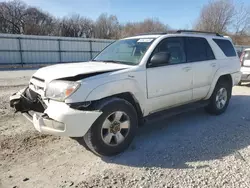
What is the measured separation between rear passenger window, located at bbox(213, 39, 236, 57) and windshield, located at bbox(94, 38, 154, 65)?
86.5 inches

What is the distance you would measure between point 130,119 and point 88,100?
2.69ft

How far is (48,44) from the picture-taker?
20.9 m

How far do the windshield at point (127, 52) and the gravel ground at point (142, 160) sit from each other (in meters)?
1.44

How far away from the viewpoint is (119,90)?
11.1ft

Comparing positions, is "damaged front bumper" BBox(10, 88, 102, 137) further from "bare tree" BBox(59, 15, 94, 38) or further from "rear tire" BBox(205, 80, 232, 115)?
"bare tree" BBox(59, 15, 94, 38)

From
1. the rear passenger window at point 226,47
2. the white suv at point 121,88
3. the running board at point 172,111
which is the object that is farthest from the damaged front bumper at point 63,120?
the rear passenger window at point 226,47

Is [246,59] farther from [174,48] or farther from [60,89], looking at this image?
[60,89]

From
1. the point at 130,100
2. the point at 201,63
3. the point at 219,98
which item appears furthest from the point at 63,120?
the point at 219,98

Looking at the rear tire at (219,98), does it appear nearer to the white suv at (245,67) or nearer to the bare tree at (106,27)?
the white suv at (245,67)

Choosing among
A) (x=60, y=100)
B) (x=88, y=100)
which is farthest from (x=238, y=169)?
(x=60, y=100)

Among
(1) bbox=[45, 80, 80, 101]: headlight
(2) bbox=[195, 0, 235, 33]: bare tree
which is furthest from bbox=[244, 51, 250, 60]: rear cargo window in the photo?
(2) bbox=[195, 0, 235, 33]: bare tree

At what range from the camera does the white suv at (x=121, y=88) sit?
10.00 feet

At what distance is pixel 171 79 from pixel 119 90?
3.94 feet

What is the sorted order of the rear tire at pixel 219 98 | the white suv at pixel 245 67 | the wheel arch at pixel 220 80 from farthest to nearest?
the white suv at pixel 245 67
the rear tire at pixel 219 98
the wheel arch at pixel 220 80
